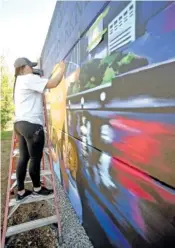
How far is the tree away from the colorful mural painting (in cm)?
1002

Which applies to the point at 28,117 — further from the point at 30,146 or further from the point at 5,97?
the point at 5,97

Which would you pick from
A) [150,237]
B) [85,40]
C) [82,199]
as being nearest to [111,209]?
[150,237]

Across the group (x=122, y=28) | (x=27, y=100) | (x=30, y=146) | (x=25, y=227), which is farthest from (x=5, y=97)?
(x=122, y=28)

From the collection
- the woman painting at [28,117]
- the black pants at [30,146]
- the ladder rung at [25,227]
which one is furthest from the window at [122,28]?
the ladder rung at [25,227]

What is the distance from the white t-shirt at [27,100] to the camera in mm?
2027

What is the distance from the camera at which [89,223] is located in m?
2.01

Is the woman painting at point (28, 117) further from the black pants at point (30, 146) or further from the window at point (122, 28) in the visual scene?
the window at point (122, 28)

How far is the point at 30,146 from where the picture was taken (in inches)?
82.3

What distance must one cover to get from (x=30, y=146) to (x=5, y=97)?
10.1 meters

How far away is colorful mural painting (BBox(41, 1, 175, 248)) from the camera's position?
2.83ft

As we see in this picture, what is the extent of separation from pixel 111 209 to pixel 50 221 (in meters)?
0.95

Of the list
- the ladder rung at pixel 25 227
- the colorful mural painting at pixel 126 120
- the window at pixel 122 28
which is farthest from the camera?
the ladder rung at pixel 25 227

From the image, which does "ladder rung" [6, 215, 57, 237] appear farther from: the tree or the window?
the tree

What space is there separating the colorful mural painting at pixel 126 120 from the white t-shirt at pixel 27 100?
457 mm
